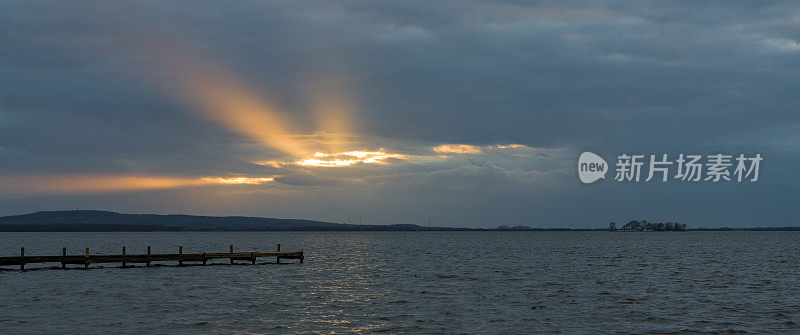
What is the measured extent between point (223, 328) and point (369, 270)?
40.6m

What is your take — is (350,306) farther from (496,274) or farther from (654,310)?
(496,274)

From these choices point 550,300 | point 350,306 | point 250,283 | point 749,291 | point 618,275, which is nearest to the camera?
point 350,306

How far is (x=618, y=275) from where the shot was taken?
63.2 meters

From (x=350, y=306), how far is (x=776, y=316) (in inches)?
901

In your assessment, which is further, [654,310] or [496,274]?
[496,274]

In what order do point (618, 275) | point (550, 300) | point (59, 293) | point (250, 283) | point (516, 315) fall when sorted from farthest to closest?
point (618, 275) → point (250, 283) → point (59, 293) → point (550, 300) → point (516, 315)

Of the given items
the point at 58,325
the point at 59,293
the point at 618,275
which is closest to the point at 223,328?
the point at 58,325

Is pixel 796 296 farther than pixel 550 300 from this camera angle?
Yes

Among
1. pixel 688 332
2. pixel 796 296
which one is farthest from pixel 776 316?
pixel 796 296

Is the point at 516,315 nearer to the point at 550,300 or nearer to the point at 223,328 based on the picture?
the point at 550,300

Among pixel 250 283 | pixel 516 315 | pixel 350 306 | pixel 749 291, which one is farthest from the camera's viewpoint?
pixel 250 283

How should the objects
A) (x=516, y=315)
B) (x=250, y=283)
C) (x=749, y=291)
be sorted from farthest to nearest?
1. (x=250, y=283)
2. (x=749, y=291)
3. (x=516, y=315)

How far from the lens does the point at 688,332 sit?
31.0 metres

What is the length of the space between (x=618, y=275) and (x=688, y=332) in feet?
108
